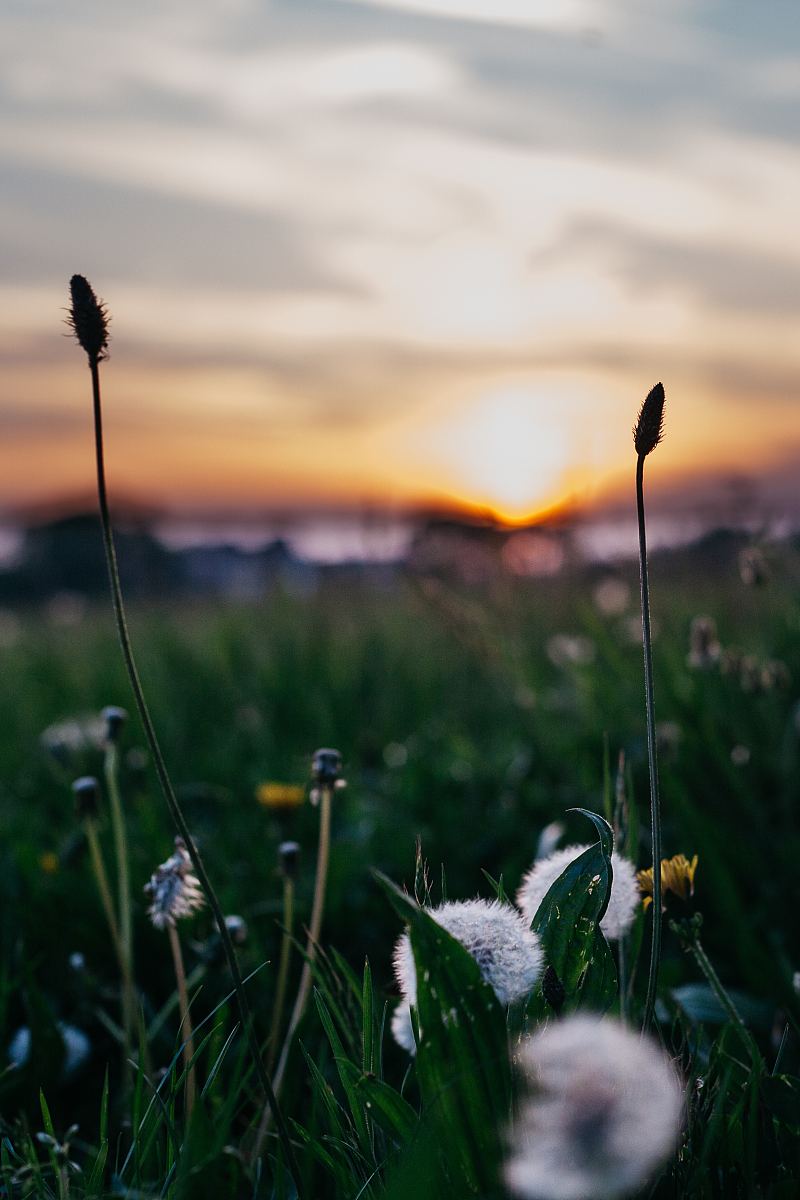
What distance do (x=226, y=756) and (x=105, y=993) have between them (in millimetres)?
1707

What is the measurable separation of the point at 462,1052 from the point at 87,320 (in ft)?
2.26

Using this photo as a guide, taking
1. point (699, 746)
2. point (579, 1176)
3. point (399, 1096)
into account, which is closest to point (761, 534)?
point (699, 746)

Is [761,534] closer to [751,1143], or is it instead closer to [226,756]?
[226,756]

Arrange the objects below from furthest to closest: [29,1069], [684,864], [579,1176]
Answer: [29,1069] < [684,864] < [579,1176]

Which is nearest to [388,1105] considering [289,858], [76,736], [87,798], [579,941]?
[579,941]

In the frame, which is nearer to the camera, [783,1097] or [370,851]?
[783,1097]

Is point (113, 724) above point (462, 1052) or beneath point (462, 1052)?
above

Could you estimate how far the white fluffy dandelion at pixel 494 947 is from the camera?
95 cm

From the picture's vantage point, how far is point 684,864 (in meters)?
1.25

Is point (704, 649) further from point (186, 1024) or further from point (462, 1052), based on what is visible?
point (462, 1052)

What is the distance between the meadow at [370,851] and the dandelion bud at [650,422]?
44 centimetres

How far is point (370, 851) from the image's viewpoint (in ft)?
8.57

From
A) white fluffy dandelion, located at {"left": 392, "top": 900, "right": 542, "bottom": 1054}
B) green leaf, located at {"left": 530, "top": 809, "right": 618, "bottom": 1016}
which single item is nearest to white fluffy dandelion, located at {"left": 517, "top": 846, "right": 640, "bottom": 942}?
green leaf, located at {"left": 530, "top": 809, "right": 618, "bottom": 1016}

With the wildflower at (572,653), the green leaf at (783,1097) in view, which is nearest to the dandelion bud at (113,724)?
the green leaf at (783,1097)
